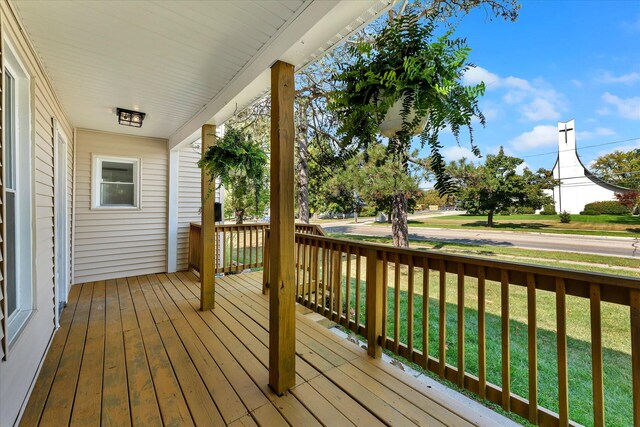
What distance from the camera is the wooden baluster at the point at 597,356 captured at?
1298 mm

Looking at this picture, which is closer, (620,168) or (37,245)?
(37,245)

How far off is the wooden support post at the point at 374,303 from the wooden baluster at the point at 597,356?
4.20 ft

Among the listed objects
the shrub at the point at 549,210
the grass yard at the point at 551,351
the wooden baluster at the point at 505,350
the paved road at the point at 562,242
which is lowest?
the grass yard at the point at 551,351

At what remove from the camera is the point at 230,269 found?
16.2 ft

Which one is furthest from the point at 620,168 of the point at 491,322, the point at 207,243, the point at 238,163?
the point at 207,243

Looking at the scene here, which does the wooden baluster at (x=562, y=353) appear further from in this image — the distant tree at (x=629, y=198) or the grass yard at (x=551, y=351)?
the distant tree at (x=629, y=198)

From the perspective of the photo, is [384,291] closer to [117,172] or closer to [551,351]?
[551,351]

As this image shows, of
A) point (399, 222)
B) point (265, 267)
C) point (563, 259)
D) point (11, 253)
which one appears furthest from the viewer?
point (399, 222)

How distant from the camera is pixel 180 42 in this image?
199 cm

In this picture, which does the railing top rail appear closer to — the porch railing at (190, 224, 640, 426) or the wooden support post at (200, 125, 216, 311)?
the porch railing at (190, 224, 640, 426)

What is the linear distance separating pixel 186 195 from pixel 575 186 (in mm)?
5638

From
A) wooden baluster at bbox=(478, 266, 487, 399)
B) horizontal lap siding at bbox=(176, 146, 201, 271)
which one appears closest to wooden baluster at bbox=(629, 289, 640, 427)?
wooden baluster at bbox=(478, 266, 487, 399)

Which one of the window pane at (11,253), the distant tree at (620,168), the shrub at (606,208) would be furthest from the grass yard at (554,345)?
the window pane at (11,253)

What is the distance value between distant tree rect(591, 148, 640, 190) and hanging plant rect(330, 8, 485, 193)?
88.3 inches
